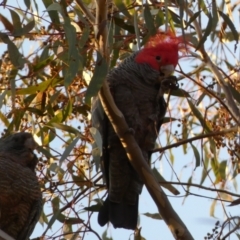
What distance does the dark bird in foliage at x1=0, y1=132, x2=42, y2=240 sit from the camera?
254 centimetres

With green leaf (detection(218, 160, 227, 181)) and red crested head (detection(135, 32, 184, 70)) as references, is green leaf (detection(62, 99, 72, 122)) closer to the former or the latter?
red crested head (detection(135, 32, 184, 70))

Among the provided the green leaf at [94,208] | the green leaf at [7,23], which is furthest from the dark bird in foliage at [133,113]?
the green leaf at [7,23]

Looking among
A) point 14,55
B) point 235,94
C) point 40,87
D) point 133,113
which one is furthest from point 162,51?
point 14,55

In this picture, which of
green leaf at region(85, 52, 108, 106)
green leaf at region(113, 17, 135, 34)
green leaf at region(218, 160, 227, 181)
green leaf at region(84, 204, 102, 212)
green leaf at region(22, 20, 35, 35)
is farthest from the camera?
green leaf at region(218, 160, 227, 181)

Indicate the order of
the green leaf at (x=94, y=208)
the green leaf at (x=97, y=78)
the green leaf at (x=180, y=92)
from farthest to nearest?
the green leaf at (x=180, y=92)
the green leaf at (x=94, y=208)
the green leaf at (x=97, y=78)

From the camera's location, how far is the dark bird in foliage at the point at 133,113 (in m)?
2.64

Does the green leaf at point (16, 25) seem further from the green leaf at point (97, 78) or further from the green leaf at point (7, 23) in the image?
the green leaf at point (97, 78)

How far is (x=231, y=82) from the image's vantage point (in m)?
2.51

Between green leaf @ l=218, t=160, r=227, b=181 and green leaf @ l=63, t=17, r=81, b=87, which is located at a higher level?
green leaf @ l=218, t=160, r=227, b=181

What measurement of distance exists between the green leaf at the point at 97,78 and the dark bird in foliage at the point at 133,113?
2.28ft

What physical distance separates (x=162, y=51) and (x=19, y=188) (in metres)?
0.87

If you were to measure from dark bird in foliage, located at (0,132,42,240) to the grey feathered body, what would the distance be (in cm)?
31

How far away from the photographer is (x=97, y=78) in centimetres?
185

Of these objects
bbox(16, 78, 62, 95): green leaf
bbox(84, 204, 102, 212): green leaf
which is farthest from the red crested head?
bbox(84, 204, 102, 212): green leaf
